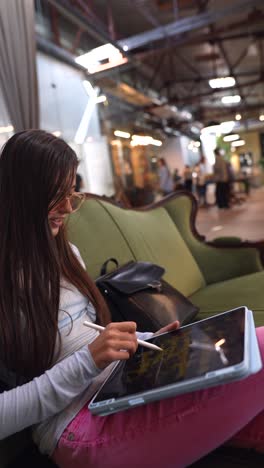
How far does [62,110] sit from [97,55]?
1.08 meters

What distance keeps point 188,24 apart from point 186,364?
718 centimetres

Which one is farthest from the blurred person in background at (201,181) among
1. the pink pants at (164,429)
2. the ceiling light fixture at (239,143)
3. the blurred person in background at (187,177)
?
the pink pants at (164,429)

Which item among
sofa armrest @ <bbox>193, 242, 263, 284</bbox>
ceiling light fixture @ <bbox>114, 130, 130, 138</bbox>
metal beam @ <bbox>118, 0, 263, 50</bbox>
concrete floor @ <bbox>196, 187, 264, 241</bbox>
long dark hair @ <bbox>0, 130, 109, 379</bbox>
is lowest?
concrete floor @ <bbox>196, 187, 264, 241</bbox>

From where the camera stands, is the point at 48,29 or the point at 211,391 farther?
the point at 48,29

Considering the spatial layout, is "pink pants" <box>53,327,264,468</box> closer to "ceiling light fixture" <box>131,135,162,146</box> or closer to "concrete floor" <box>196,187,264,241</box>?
"concrete floor" <box>196,187,264,241</box>

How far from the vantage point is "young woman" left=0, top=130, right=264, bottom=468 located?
32.1 inches

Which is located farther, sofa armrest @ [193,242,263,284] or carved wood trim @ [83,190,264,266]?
sofa armrest @ [193,242,263,284]

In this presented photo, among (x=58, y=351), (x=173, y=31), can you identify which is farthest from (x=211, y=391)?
(x=173, y=31)

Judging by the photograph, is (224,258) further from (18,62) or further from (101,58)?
(101,58)

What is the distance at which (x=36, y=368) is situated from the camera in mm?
941

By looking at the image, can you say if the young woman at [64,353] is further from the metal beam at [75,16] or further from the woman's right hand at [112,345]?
the metal beam at [75,16]

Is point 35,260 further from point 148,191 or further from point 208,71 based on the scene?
point 208,71

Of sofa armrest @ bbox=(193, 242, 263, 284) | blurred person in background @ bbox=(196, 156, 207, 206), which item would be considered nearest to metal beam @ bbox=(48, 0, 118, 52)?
sofa armrest @ bbox=(193, 242, 263, 284)

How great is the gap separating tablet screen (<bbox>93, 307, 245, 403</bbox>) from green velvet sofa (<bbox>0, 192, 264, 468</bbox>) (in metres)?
0.72
